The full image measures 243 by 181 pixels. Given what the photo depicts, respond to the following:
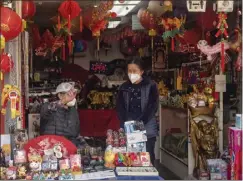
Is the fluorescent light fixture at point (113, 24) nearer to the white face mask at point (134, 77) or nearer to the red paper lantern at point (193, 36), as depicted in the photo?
the red paper lantern at point (193, 36)

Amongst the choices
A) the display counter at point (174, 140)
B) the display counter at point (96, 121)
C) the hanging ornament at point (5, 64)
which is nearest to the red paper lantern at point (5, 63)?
the hanging ornament at point (5, 64)

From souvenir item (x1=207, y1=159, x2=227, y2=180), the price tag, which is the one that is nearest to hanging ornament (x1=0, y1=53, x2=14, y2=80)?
souvenir item (x1=207, y1=159, x2=227, y2=180)

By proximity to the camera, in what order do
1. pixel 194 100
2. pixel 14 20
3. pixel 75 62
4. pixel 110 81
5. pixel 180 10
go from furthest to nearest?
pixel 75 62
pixel 110 81
pixel 180 10
pixel 194 100
pixel 14 20

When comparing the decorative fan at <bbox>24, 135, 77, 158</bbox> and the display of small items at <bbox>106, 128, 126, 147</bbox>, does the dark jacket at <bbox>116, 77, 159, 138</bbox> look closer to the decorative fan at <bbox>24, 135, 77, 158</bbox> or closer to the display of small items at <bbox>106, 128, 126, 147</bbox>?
the display of small items at <bbox>106, 128, 126, 147</bbox>

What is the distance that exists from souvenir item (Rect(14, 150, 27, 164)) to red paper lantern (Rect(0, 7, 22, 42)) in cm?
94

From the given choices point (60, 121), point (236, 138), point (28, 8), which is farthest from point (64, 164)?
point (28, 8)

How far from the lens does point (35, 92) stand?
773 cm

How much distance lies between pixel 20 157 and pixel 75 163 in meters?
0.42

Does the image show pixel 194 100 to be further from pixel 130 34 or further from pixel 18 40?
pixel 130 34

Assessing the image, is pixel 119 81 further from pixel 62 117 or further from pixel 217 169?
pixel 62 117

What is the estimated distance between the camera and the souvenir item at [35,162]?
3.29 m

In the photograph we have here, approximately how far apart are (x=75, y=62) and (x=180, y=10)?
512cm

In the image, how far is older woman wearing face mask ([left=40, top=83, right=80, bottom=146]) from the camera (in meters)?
4.17

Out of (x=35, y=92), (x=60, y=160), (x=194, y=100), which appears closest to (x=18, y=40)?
(x=60, y=160)
